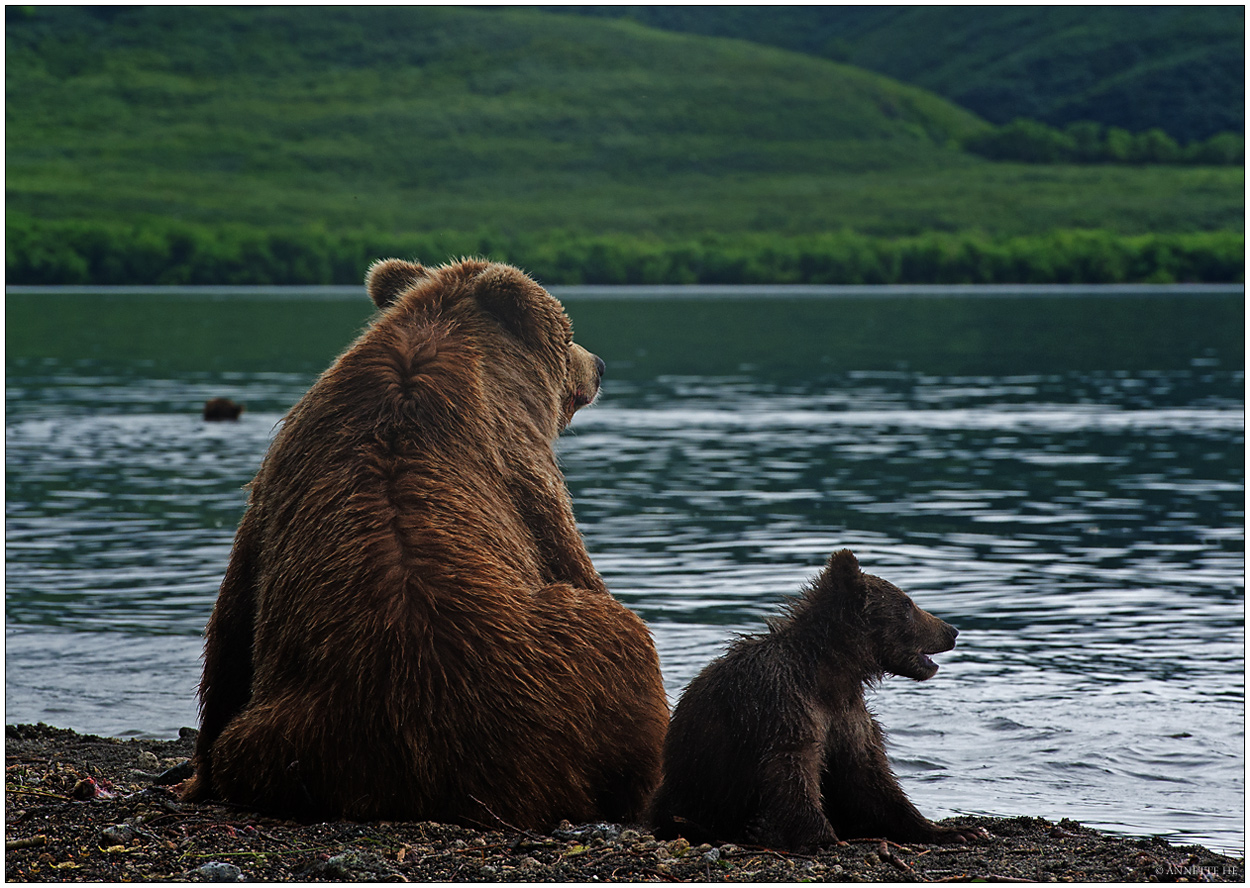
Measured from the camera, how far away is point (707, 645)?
10922mm

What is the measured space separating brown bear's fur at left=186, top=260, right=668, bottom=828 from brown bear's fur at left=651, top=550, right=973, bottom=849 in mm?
277

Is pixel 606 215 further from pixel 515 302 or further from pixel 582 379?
pixel 515 302

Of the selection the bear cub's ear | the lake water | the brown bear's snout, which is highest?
the bear cub's ear

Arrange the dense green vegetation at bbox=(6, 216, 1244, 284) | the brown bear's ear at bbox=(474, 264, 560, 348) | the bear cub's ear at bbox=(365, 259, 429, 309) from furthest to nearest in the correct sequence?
the dense green vegetation at bbox=(6, 216, 1244, 284)
the bear cub's ear at bbox=(365, 259, 429, 309)
the brown bear's ear at bbox=(474, 264, 560, 348)

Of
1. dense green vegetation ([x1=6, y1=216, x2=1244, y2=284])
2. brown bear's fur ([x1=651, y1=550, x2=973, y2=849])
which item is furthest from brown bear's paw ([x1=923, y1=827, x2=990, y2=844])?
dense green vegetation ([x1=6, y1=216, x2=1244, y2=284])

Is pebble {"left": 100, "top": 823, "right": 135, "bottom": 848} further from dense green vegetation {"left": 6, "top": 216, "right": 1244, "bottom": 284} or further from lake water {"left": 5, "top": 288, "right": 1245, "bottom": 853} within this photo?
dense green vegetation {"left": 6, "top": 216, "right": 1244, "bottom": 284}

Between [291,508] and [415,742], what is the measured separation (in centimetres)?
114

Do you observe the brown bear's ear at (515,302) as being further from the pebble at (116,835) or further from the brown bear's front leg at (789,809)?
the pebble at (116,835)

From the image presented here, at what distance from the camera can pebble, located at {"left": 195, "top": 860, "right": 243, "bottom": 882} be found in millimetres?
5176

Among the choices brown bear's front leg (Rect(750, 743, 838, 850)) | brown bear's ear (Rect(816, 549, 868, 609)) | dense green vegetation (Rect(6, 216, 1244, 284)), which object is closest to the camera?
brown bear's front leg (Rect(750, 743, 838, 850))

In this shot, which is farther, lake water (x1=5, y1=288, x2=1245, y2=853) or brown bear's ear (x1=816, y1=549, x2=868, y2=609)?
lake water (x1=5, y1=288, x2=1245, y2=853)

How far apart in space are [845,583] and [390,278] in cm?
271

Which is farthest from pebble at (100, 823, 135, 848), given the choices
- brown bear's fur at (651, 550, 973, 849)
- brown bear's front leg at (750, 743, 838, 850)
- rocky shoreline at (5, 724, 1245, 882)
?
brown bear's front leg at (750, 743, 838, 850)

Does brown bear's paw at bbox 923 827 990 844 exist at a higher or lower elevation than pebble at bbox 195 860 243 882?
lower
